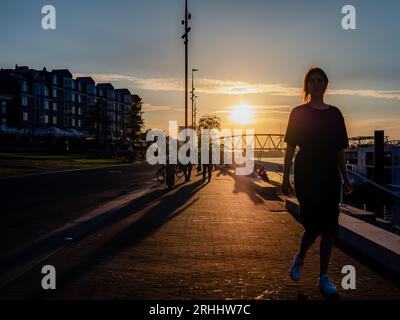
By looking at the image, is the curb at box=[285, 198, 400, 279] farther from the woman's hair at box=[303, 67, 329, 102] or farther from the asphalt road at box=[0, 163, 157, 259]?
the asphalt road at box=[0, 163, 157, 259]

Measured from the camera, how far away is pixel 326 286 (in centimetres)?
541

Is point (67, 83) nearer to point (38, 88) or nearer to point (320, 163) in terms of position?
point (38, 88)

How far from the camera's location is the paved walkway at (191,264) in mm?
5438

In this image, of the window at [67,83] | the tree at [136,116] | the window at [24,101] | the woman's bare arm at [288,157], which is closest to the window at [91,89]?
the window at [67,83]

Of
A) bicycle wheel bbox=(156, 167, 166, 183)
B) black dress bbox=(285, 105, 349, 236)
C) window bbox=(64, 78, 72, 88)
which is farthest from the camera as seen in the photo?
window bbox=(64, 78, 72, 88)

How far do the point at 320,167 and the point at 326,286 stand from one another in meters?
1.18

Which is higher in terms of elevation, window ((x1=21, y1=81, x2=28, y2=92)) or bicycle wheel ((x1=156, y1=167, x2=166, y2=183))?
window ((x1=21, y1=81, x2=28, y2=92))

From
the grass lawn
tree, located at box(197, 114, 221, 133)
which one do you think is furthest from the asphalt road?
tree, located at box(197, 114, 221, 133)

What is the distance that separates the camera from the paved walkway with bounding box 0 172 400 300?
5438 millimetres

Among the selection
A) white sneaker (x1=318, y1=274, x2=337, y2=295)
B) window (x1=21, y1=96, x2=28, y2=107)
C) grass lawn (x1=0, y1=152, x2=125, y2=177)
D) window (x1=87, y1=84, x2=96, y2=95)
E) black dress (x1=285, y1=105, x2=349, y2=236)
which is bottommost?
grass lawn (x1=0, y1=152, x2=125, y2=177)

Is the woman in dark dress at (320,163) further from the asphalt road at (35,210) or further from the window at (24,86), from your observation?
the window at (24,86)

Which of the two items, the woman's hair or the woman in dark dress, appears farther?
the woman's hair

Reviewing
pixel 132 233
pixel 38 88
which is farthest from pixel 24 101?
pixel 132 233

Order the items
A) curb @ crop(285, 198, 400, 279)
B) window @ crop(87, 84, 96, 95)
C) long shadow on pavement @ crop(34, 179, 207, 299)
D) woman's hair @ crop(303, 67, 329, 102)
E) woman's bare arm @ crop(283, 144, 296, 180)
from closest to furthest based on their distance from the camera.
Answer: woman's hair @ crop(303, 67, 329, 102)
woman's bare arm @ crop(283, 144, 296, 180)
long shadow on pavement @ crop(34, 179, 207, 299)
curb @ crop(285, 198, 400, 279)
window @ crop(87, 84, 96, 95)
